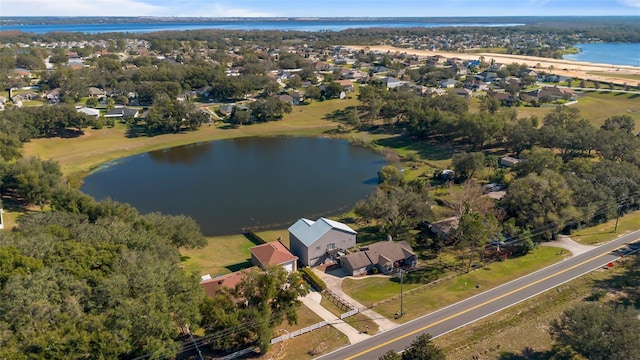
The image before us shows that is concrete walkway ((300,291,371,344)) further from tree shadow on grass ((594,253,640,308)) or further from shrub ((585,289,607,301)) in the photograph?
tree shadow on grass ((594,253,640,308))

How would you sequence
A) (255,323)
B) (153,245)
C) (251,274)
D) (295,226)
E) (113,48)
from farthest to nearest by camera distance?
(113,48) < (295,226) < (153,245) < (251,274) < (255,323)

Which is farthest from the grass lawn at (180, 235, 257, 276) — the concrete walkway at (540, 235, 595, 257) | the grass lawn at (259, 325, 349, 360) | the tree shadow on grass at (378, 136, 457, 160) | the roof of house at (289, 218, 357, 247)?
the tree shadow on grass at (378, 136, 457, 160)

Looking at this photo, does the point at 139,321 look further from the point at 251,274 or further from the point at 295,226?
the point at 295,226

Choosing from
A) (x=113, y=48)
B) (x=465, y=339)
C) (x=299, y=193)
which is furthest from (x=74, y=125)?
(x=113, y=48)

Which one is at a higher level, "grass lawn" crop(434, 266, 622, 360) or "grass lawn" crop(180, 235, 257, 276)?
"grass lawn" crop(434, 266, 622, 360)

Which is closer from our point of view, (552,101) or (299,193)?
(299,193)

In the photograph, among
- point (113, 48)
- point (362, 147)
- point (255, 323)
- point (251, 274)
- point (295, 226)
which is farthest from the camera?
point (113, 48)
